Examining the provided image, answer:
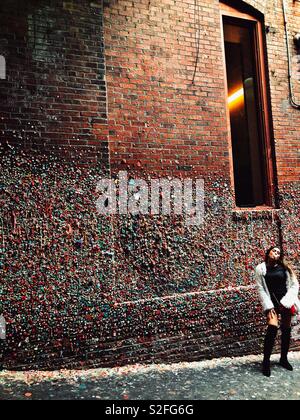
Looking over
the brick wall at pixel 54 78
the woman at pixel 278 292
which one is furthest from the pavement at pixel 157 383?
the brick wall at pixel 54 78

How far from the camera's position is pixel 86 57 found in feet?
16.8

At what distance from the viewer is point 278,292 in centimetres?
500

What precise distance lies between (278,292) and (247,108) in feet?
10.5

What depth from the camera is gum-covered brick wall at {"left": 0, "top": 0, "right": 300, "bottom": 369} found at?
462cm

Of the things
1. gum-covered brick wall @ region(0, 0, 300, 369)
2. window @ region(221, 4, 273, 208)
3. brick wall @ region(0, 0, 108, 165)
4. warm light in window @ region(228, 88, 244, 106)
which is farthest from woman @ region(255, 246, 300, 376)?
warm light in window @ region(228, 88, 244, 106)

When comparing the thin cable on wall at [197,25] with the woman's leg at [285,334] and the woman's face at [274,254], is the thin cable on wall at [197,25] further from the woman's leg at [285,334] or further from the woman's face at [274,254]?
the woman's leg at [285,334]

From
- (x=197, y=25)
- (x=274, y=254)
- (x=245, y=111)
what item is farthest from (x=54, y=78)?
(x=274, y=254)

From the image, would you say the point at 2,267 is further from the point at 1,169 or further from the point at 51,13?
the point at 51,13

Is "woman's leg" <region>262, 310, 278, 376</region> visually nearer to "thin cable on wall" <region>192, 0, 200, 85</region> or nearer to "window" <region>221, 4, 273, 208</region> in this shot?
"window" <region>221, 4, 273, 208</region>

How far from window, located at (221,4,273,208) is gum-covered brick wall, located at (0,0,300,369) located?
0.76 feet

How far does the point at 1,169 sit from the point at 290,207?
4354mm

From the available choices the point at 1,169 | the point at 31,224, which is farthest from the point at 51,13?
the point at 31,224

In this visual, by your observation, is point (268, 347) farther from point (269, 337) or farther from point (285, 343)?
point (285, 343)

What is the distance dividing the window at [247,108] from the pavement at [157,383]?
8.47 feet
